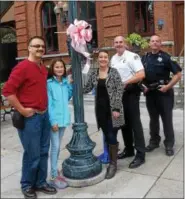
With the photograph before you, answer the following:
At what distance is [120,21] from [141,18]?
0.85 m

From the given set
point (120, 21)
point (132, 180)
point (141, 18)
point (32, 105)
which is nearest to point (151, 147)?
point (132, 180)

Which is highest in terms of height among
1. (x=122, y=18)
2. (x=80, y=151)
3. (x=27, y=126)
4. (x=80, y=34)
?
(x=122, y=18)

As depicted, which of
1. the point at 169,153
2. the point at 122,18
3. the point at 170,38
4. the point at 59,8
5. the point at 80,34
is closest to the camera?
the point at 80,34

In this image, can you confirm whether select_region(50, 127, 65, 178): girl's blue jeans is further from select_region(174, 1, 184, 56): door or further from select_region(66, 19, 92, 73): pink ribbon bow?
select_region(174, 1, 184, 56): door

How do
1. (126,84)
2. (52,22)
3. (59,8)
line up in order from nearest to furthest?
1. (126,84)
2. (59,8)
3. (52,22)

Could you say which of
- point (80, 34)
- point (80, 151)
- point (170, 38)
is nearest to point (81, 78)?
point (80, 34)

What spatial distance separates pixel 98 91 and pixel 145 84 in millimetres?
1166

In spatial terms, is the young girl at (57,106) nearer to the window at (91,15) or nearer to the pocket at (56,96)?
the pocket at (56,96)

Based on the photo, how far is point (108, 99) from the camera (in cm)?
430

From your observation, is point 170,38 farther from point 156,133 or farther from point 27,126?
point 27,126

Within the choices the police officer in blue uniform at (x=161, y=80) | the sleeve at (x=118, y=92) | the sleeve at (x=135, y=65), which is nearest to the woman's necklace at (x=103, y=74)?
the sleeve at (x=118, y=92)

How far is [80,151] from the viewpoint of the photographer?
4270 mm

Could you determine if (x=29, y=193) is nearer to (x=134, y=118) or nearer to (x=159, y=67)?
(x=134, y=118)

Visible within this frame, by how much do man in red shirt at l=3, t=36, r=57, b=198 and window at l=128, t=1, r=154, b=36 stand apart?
10100mm
